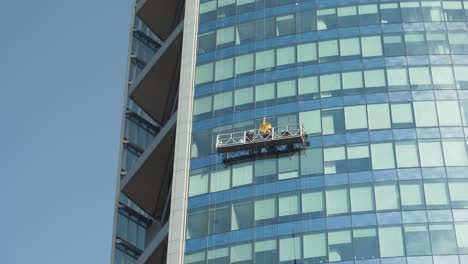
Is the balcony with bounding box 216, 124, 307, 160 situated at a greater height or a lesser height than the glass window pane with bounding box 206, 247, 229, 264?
greater

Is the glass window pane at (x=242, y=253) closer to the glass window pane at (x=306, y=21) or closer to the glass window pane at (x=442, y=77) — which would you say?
the glass window pane at (x=306, y=21)

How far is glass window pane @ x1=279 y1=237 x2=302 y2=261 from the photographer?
279 feet

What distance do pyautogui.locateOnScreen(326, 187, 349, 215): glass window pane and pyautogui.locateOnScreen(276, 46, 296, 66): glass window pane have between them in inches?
477

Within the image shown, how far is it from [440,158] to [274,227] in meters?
13.1

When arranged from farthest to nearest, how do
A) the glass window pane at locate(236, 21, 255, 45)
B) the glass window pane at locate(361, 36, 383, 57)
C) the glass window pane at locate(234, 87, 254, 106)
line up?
the glass window pane at locate(236, 21, 255, 45) < the glass window pane at locate(361, 36, 383, 57) < the glass window pane at locate(234, 87, 254, 106)

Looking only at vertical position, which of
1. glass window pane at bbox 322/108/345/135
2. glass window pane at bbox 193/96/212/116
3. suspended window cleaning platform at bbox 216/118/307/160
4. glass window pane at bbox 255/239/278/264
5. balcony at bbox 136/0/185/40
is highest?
balcony at bbox 136/0/185/40

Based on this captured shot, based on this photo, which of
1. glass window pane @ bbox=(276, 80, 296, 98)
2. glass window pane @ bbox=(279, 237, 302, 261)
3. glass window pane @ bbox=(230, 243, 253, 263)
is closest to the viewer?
glass window pane @ bbox=(279, 237, 302, 261)

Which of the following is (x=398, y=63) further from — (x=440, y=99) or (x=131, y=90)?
(x=131, y=90)

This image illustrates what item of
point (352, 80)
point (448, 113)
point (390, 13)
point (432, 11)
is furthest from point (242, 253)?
point (432, 11)

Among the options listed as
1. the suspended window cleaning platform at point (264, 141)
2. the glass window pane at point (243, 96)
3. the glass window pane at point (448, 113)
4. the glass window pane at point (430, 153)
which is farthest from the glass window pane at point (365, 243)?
the glass window pane at point (243, 96)

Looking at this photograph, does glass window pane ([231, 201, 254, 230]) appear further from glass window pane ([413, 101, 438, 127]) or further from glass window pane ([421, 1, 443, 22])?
glass window pane ([421, 1, 443, 22])

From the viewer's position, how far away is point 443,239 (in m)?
84.6

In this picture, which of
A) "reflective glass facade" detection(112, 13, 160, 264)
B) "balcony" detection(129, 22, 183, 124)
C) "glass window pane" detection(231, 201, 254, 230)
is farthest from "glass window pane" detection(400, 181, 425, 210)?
"reflective glass facade" detection(112, 13, 160, 264)

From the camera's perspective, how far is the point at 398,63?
305 feet
